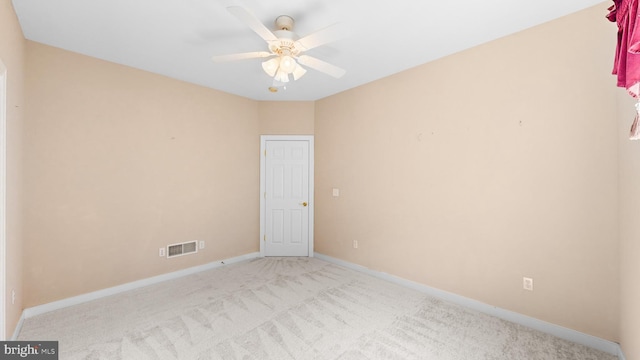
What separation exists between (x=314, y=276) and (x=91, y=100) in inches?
136

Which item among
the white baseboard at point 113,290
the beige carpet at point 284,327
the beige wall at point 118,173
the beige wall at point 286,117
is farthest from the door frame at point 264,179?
the beige carpet at point 284,327

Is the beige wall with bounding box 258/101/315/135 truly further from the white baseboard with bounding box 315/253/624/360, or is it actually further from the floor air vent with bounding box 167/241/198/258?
the white baseboard with bounding box 315/253/624/360

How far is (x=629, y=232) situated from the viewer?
1.82 meters

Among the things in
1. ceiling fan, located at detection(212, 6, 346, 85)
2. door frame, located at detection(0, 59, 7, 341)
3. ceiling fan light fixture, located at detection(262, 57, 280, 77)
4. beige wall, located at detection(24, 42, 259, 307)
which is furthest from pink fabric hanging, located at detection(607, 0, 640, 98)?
beige wall, located at detection(24, 42, 259, 307)

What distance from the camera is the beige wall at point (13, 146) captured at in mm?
2041

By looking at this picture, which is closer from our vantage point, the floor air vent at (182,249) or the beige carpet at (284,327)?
the beige carpet at (284,327)

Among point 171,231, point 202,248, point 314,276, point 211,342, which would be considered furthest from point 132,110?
point 314,276

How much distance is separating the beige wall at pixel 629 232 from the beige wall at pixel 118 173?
435 cm

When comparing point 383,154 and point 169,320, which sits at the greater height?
point 383,154

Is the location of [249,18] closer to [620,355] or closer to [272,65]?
[272,65]

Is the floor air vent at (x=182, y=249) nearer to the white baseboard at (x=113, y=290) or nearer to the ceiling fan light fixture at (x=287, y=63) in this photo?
the white baseboard at (x=113, y=290)

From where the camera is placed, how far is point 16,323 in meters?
2.38

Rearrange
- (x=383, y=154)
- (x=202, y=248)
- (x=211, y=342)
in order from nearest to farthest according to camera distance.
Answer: (x=211, y=342)
(x=383, y=154)
(x=202, y=248)

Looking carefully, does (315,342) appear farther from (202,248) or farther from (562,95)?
(562,95)
